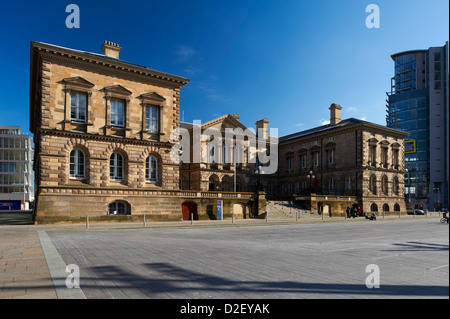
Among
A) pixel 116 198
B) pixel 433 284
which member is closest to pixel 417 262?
pixel 433 284

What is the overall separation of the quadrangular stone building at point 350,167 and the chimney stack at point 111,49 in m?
28.7

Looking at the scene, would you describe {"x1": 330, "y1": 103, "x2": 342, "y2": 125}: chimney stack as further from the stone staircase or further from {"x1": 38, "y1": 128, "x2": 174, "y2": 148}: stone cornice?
{"x1": 38, "y1": 128, "x2": 174, "y2": 148}: stone cornice

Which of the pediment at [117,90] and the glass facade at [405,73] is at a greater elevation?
the glass facade at [405,73]

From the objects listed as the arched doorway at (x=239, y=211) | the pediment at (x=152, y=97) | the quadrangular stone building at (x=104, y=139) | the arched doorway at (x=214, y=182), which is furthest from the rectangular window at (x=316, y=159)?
the pediment at (x=152, y=97)

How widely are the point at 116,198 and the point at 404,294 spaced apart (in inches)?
1015

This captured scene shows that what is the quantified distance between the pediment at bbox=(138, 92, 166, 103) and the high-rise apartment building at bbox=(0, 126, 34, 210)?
243ft

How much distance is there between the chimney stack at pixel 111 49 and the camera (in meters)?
34.3

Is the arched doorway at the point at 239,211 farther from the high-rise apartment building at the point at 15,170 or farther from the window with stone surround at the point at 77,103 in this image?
the high-rise apartment building at the point at 15,170

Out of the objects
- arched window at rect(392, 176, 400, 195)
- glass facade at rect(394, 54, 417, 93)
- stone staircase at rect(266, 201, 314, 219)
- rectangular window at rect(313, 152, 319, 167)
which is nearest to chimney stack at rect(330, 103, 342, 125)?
rectangular window at rect(313, 152, 319, 167)

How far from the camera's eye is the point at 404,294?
602 centimetres

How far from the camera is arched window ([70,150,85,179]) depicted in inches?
1079

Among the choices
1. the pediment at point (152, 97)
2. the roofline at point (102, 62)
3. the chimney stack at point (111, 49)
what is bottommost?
the pediment at point (152, 97)
